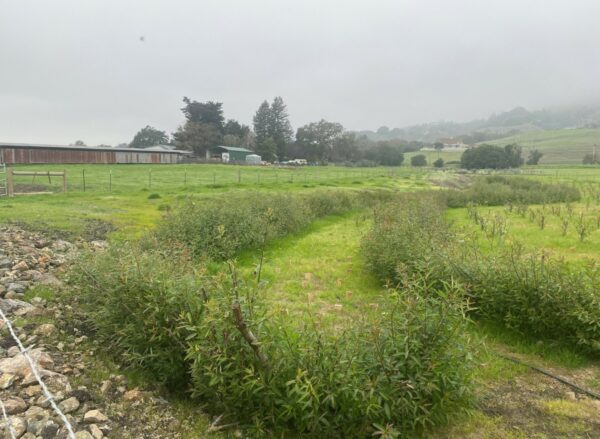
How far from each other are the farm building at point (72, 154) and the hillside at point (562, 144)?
314 ft

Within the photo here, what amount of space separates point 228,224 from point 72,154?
154 feet

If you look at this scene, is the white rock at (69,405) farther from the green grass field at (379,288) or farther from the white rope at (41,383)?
the green grass field at (379,288)

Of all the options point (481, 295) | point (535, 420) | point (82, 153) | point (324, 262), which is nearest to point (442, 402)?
point (535, 420)

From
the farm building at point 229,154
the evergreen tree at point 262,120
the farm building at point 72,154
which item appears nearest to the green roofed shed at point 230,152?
the farm building at point 229,154

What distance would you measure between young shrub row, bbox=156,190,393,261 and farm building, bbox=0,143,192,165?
1621 inches

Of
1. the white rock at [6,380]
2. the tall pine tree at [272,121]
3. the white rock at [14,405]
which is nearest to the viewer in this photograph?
the white rock at [14,405]

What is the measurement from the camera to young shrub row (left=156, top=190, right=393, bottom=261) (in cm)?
1091

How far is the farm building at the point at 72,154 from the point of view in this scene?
4588 centimetres

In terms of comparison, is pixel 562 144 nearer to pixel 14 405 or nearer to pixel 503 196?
pixel 503 196

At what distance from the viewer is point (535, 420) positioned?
4750mm

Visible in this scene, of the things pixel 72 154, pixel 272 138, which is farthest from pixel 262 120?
pixel 72 154

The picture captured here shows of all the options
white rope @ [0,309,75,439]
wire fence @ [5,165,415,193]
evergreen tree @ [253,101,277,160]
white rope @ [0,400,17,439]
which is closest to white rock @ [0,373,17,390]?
white rope @ [0,309,75,439]

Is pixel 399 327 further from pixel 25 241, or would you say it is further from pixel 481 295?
pixel 25 241

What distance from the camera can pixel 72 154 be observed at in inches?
2009
